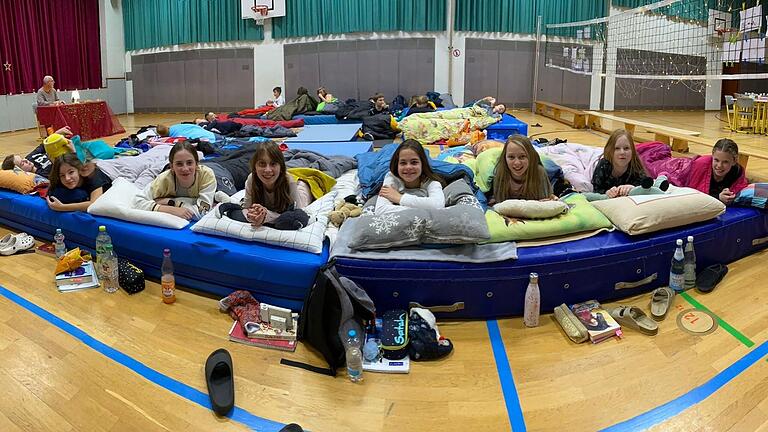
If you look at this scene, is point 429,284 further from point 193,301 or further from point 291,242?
point 193,301

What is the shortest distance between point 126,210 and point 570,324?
2.75 metres

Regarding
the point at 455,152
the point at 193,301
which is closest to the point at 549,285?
the point at 193,301

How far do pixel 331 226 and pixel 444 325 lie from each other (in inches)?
36.1

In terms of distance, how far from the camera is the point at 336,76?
13.1 m

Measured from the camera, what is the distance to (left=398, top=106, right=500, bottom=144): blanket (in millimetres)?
7949

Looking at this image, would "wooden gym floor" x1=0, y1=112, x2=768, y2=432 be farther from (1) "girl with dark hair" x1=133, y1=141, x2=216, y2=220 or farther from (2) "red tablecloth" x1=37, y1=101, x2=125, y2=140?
(2) "red tablecloth" x1=37, y1=101, x2=125, y2=140

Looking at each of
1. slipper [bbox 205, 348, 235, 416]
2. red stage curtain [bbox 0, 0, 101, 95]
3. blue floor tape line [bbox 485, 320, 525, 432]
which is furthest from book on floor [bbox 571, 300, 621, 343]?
red stage curtain [bbox 0, 0, 101, 95]

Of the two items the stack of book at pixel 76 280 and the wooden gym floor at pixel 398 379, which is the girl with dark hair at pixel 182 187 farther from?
the wooden gym floor at pixel 398 379

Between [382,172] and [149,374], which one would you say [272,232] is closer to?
[149,374]

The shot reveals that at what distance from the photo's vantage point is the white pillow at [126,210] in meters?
3.46

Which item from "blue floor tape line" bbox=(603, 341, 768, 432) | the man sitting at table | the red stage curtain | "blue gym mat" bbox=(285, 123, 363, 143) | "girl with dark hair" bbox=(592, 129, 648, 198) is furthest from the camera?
the red stage curtain

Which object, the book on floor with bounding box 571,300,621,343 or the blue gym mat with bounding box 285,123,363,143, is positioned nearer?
the book on floor with bounding box 571,300,621,343

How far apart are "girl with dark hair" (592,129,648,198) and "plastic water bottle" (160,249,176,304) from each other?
2868 millimetres

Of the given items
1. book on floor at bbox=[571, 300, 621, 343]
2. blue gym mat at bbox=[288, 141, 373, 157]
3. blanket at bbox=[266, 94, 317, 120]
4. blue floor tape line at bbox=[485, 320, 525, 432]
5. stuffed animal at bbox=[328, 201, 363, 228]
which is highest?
blanket at bbox=[266, 94, 317, 120]
